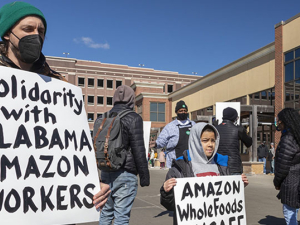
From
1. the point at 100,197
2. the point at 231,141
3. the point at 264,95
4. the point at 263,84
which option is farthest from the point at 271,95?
the point at 100,197

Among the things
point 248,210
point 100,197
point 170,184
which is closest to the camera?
point 100,197

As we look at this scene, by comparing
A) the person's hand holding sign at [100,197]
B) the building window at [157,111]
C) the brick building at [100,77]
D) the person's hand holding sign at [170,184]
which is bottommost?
the person's hand holding sign at [170,184]

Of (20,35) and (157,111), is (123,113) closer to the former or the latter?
(20,35)

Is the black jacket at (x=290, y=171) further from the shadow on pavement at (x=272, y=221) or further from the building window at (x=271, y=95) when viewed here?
the building window at (x=271, y=95)

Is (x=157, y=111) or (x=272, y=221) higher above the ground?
(x=157, y=111)

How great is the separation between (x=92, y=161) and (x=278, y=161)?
3.20 m

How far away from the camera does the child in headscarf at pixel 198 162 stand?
3.16 metres

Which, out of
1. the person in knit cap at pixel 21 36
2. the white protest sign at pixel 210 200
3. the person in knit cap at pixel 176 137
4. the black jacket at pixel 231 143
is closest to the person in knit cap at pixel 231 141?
the black jacket at pixel 231 143

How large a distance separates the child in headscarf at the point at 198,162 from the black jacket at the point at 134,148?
479mm

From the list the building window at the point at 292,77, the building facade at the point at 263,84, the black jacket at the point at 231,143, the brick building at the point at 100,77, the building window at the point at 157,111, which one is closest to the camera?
the black jacket at the point at 231,143

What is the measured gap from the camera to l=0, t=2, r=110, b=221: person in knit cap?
178 cm

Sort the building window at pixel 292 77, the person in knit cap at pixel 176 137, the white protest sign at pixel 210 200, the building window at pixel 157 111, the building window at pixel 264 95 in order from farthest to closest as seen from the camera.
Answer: the building window at pixel 157 111 < the building window at pixel 264 95 < the building window at pixel 292 77 < the person in knit cap at pixel 176 137 < the white protest sign at pixel 210 200

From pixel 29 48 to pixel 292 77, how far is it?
18350 mm

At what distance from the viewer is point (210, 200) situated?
310 cm
